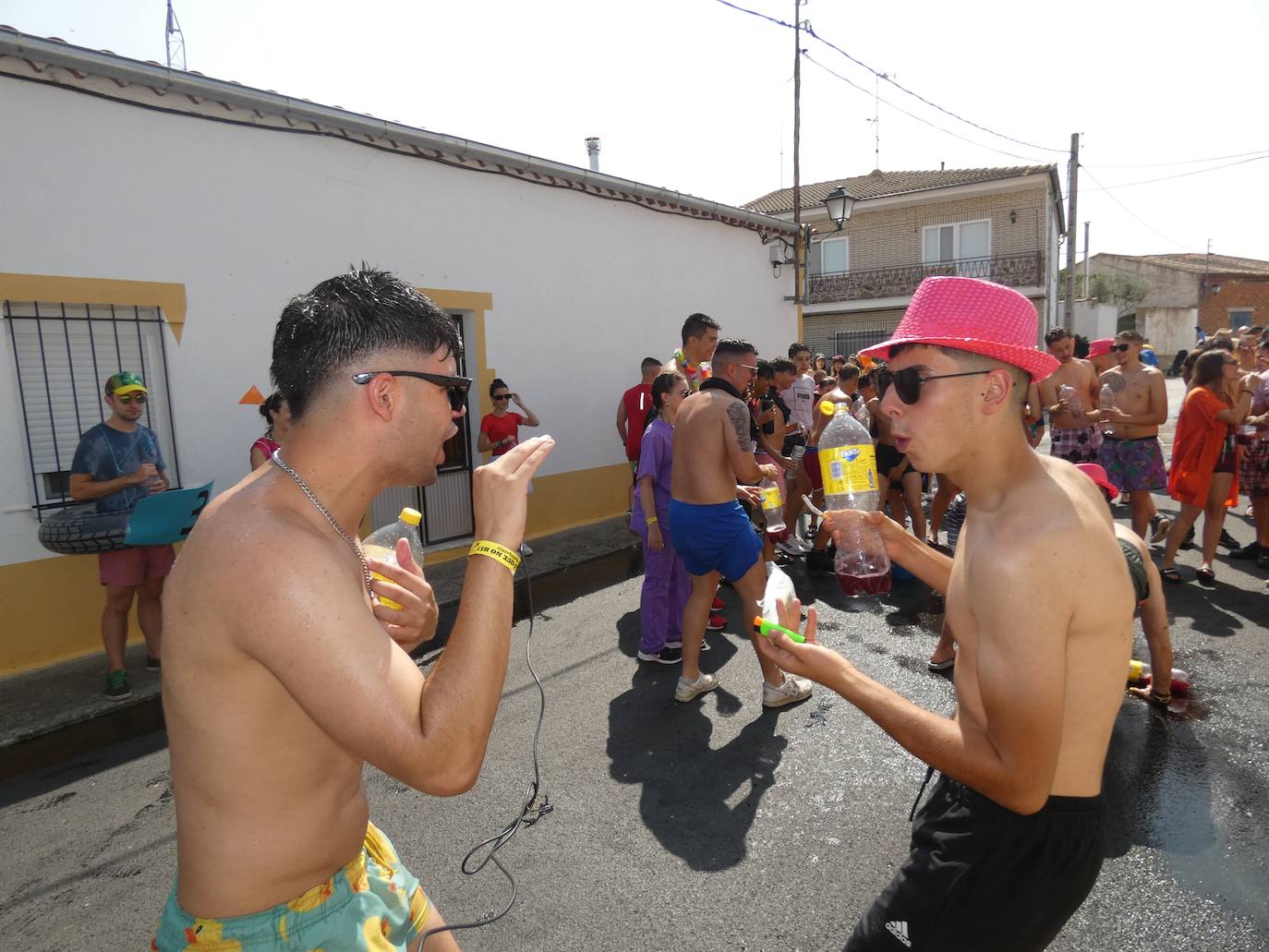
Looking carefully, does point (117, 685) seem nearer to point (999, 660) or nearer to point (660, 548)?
point (660, 548)

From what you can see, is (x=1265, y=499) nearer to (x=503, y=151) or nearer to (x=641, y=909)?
(x=641, y=909)

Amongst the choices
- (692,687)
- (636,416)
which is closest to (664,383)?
(692,687)

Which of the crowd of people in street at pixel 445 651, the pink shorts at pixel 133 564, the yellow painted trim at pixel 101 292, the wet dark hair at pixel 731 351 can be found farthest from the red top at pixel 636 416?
the crowd of people in street at pixel 445 651

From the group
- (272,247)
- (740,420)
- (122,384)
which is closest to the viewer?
(740,420)

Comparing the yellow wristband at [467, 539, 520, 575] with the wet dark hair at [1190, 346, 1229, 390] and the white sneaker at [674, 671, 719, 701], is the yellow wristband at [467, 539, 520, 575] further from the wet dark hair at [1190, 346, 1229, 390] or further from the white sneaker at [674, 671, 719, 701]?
the wet dark hair at [1190, 346, 1229, 390]

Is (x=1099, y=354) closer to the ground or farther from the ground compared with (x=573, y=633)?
farther from the ground

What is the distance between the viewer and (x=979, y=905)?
1577 millimetres

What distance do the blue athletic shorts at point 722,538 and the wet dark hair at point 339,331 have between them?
2996 millimetres

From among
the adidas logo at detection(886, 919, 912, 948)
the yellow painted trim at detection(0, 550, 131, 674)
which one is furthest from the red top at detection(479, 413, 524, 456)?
the adidas logo at detection(886, 919, 912, 948)

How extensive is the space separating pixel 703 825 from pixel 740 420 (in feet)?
7.44

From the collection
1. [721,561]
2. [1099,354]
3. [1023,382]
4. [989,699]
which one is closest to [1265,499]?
[1099,354]

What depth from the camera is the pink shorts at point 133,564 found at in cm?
490

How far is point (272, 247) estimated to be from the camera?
256 inches

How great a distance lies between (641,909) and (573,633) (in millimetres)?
3123
